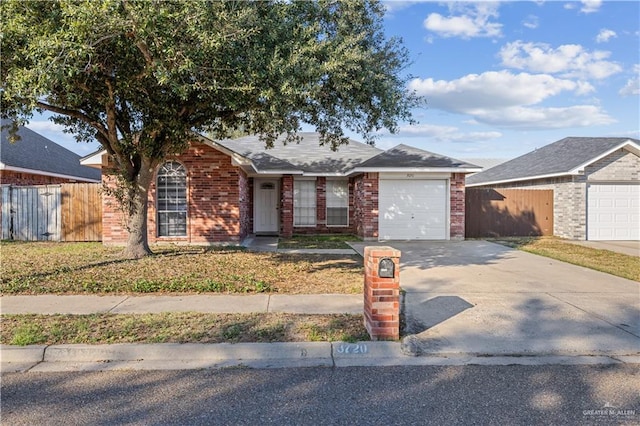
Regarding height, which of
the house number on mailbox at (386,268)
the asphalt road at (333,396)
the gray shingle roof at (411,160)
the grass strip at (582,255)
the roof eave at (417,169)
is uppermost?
the gray shingle roof at (411,160)

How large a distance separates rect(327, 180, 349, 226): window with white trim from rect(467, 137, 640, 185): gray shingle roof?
26.9 ft

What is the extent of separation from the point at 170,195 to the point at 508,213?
1339cm

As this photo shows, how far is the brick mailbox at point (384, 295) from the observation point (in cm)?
498

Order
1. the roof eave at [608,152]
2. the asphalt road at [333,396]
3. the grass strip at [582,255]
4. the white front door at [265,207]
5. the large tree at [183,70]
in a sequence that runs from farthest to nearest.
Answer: the white front door at [265,207] < the roof eave at [608,152] < the grass strip at [582,255] < the large tree at [183,70] < the asphalt road at [333,396]

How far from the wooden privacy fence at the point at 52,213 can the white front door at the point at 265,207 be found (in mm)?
6111

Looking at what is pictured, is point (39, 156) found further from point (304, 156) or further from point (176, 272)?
point (176, 272)

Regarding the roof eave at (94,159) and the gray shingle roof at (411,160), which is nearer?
the roof eave at (94,159)

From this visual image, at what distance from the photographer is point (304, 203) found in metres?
18.1

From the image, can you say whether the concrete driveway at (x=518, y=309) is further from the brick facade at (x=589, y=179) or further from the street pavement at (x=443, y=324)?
the brick facade at (x=589, y=179)

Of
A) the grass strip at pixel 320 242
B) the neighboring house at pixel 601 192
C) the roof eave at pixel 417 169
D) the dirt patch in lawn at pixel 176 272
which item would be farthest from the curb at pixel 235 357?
the neighboring house at pixel 601 192

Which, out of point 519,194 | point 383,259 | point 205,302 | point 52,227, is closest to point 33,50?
point 205,302

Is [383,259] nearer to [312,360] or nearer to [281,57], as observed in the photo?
[312,360]

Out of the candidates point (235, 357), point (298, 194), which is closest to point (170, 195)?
point (298, 194)

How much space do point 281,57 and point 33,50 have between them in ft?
11.7
